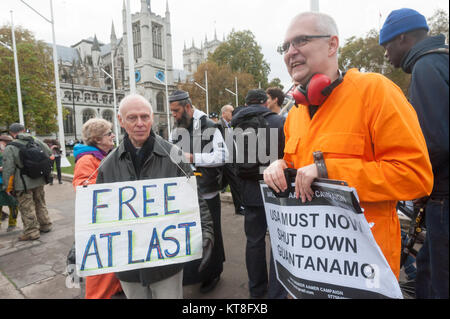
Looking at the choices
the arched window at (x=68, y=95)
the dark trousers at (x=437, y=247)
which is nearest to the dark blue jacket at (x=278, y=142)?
the dark trousers at (x=437, y=247)

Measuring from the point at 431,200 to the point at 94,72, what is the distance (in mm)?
69304

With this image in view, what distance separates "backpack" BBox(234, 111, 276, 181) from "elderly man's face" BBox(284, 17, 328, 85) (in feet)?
4.37

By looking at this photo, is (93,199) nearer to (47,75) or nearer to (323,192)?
(323,192)

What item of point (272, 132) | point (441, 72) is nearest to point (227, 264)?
point (272, 132)

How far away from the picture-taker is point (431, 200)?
134 cm

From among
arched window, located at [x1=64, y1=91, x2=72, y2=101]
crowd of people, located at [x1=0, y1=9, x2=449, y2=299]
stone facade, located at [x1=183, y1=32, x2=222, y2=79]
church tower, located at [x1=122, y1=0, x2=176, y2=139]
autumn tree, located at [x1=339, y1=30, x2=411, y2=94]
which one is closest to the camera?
crowd of people, located at [x1=0, y1=9, x2=449, y2=299]

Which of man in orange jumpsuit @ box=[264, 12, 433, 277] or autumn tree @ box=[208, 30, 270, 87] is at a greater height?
autumn tree @ box=[208, 30, 270, 87]

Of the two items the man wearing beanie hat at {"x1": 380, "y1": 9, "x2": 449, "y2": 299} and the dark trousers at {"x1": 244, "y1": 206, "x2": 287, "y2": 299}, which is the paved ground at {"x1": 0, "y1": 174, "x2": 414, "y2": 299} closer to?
the dark trousers at {"x1": 244, "y1": 206, "x2": 287, "y2": 299}

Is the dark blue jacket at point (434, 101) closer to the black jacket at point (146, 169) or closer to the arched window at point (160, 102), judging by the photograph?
the black jacket at point (146, 169)

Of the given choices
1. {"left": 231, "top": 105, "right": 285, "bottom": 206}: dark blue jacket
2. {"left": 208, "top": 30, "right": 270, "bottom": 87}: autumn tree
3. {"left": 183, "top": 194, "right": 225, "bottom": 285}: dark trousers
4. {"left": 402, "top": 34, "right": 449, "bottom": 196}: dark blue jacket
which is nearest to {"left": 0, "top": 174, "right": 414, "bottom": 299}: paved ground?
{"left": 183, "top": 194, "right": 225, "bottom": 285}: dark trousers

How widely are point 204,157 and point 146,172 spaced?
1035 millimetres

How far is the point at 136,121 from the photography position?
80.4 inches

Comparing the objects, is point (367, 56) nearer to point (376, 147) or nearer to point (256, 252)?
point (256, 252)

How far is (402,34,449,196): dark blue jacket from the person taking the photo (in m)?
0.90
